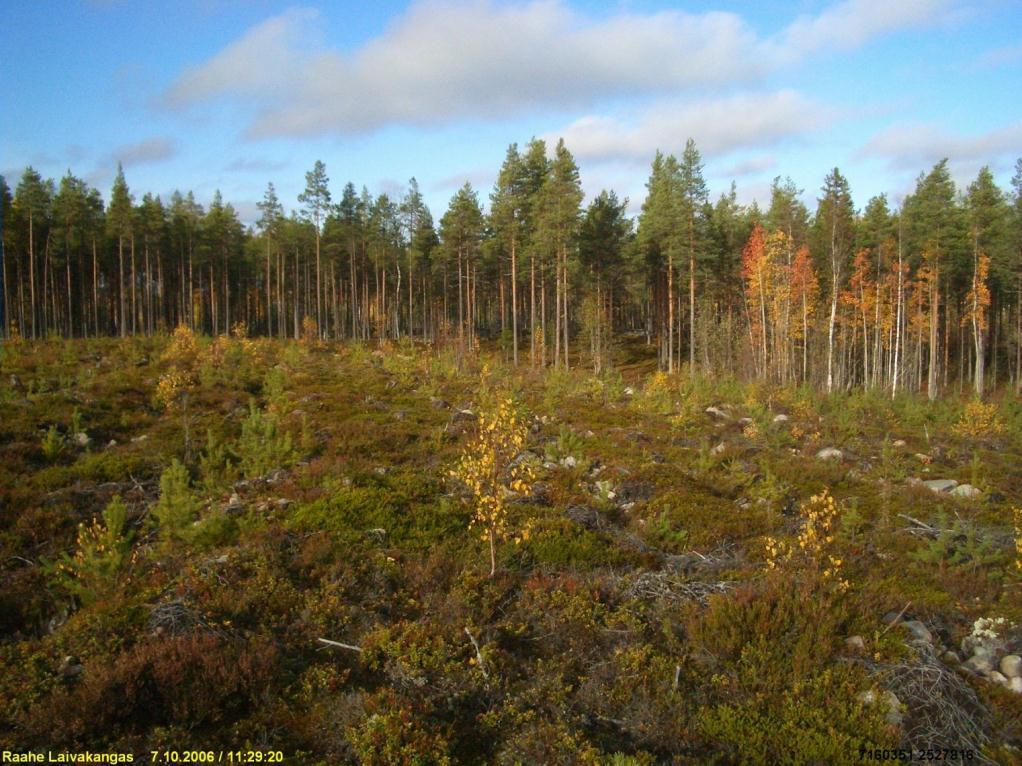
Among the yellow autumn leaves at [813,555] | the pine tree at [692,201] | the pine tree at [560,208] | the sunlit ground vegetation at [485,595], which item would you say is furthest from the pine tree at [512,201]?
the yellow autumn leaves at [813,555]

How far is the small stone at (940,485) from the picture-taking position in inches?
545

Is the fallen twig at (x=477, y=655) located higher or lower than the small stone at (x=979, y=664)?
higher

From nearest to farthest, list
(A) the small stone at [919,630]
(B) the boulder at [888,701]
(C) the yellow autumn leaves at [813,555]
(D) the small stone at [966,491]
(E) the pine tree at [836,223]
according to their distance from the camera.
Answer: (B) the boulder at [888,701] < (A) the small stone at [919,630] < (C) the yellow autumn leaves at [813,555] < (D) the small stone at [966,491] < (E) the pine tree at [836,223]

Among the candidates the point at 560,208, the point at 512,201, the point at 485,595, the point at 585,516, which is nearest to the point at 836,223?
the point at 560,208

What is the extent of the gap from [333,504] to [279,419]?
6143mm

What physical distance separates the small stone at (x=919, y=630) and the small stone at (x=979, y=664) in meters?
0.42

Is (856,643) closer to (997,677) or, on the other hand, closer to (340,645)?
(997,677)

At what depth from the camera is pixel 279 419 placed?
624 inches

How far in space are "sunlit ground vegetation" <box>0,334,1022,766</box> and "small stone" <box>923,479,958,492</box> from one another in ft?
0.78

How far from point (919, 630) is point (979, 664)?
0.65 m

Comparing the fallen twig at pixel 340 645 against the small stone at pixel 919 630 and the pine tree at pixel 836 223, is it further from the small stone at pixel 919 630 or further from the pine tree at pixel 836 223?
the pine tree at pixel 836 223

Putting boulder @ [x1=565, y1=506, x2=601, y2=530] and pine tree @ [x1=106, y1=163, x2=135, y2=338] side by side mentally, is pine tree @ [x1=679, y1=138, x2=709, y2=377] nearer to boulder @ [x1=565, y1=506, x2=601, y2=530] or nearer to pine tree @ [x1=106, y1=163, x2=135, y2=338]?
boulder @ [x1=565, y1=506, x2=601, y2=530]

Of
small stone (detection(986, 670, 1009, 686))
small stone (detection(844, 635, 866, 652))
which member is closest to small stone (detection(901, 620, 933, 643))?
small stone (detection(986, 670, 1009, 686))

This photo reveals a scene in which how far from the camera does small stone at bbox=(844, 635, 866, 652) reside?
6.95 metres
